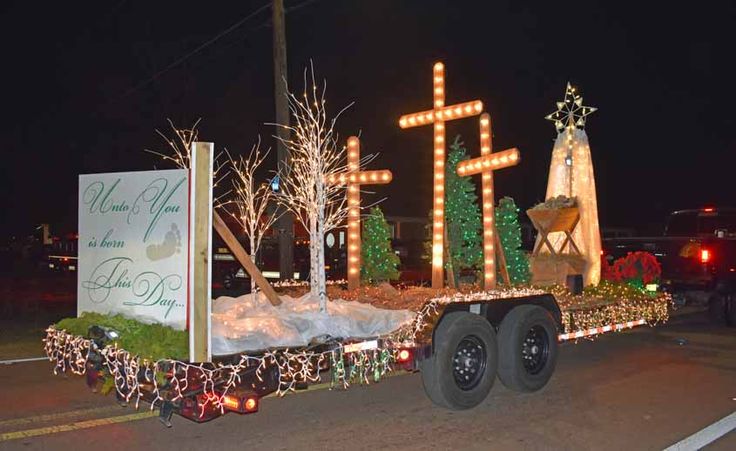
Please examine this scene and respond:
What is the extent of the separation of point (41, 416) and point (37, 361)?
125 inches

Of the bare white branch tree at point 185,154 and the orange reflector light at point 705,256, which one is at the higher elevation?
the bare white branch tree at point 185,154

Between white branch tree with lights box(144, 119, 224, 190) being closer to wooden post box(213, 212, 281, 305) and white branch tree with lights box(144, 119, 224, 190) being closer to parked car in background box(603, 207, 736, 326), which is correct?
wooden post box(213, 212, 281, 305)

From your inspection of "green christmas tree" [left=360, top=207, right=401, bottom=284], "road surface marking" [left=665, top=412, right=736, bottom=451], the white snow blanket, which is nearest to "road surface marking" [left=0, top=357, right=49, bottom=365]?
the white snow blanket

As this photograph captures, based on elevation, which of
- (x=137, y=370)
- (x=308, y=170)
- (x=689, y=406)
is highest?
(x=308, y=170)

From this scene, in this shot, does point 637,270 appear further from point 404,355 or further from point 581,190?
point 404,355

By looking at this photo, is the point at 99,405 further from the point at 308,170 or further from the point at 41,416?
the point at 308,170

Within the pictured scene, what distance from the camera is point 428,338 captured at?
7.20 m

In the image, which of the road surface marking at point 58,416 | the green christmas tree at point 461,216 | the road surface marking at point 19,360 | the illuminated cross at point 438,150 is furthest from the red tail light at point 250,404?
the green christmas tree at point 461,216

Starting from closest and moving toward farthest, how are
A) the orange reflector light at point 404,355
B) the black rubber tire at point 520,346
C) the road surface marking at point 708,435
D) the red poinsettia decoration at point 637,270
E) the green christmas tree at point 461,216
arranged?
the road surface marking at point 708,435 < the orange reflector light at point 404,355 < the black rubber tire at point 520,346 < the green christmas tree at point 461,216 < the red poinsettia decoration at point 637,270

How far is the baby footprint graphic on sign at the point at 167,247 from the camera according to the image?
230 inches

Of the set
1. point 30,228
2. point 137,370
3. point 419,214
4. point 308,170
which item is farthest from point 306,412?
Result: point 30,228

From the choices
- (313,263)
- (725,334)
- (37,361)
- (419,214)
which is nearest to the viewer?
(313,263)

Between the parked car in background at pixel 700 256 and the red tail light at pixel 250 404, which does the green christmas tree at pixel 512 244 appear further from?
the red tail light at pixel 250 404

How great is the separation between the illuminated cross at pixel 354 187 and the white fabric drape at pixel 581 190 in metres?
5.43
